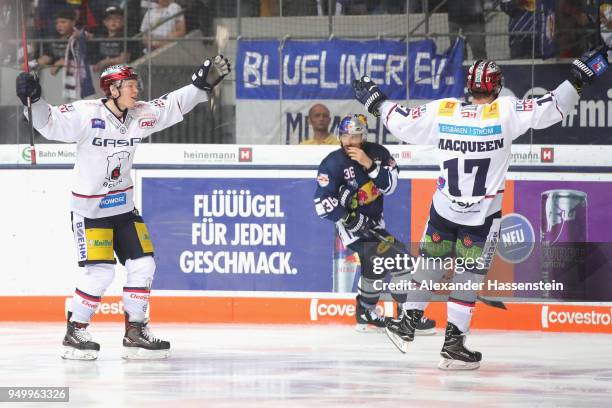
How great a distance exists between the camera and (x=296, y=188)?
32.0 ft

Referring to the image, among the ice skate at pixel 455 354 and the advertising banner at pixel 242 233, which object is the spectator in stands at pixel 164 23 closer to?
the advertising banner at pixel 242 233

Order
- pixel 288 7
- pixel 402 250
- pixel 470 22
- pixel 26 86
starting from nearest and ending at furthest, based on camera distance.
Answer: pixel 26 86 → pixel 402 250 → pixel 470 22 → pixel 288 7

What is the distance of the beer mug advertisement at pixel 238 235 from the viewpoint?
A: 972cm

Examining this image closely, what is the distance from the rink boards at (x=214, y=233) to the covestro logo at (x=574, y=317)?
1.17 m

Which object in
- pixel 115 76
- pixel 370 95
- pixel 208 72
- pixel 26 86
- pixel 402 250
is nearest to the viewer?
pixel 26 86

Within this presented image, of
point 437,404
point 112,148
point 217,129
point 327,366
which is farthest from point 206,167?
point 437,404

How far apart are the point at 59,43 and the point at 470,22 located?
3.31 meters

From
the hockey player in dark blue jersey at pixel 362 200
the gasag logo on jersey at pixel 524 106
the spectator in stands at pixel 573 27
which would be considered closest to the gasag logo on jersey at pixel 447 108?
the gasag logo on jersey at pixel 524 106

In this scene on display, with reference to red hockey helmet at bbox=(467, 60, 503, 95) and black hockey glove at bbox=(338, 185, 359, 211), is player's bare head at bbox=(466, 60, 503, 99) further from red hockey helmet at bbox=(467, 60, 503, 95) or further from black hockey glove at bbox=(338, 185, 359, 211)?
black hockey glove at bbox=(338, 185, 359, 211)

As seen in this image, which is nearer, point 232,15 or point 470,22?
point 470,22

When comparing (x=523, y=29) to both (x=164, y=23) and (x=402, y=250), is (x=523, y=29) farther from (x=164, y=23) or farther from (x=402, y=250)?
(x=164, y=23)

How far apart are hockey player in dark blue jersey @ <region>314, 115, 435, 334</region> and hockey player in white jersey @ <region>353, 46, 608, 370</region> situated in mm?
1455

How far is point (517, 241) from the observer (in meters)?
9.50

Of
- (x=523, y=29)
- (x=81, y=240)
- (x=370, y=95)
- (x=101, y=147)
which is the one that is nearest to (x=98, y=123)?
(x=101, y=147)
